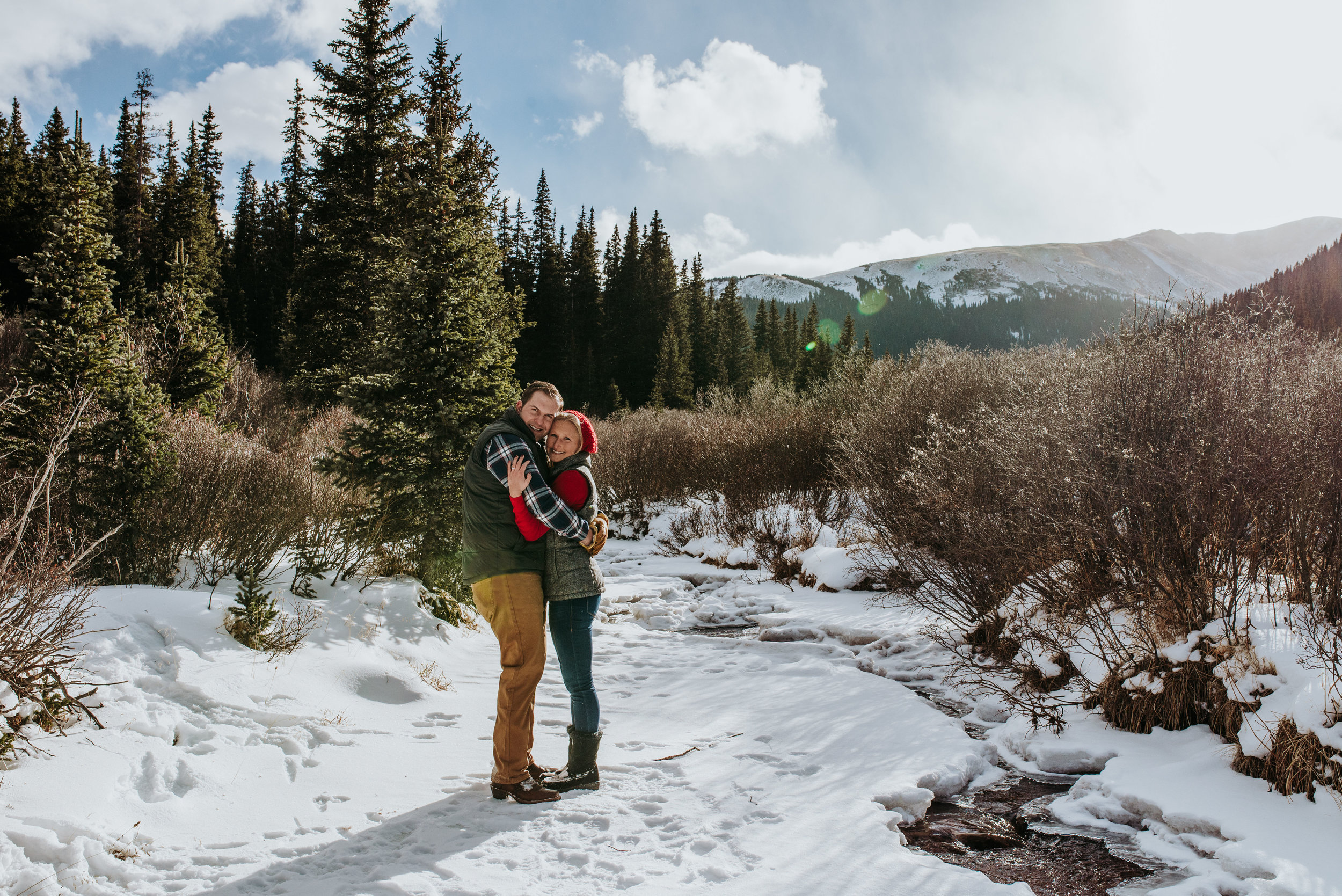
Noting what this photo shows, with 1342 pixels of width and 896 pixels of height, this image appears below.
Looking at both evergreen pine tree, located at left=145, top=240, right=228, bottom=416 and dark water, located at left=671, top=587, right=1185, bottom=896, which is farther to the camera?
evergreen pine tree, located at left=145, top=240, right=228, bottom=416

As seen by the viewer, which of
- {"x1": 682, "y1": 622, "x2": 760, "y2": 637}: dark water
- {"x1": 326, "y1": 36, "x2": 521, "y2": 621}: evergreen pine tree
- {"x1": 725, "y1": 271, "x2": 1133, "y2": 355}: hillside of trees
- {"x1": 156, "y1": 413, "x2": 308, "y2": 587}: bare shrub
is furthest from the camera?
{"x1": 725, "y1": 271, "x2": 1133, "y2": 355}: hillside of trees

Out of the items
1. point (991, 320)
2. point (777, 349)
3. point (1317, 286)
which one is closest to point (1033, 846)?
point (1317, 286)

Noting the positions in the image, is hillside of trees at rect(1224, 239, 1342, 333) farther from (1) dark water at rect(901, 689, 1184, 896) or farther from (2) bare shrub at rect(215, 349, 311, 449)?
(2) bare shrub at rect(215, 349, 311, 449)

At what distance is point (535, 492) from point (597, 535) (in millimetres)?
416

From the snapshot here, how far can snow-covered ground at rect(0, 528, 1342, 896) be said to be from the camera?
9.52 feet

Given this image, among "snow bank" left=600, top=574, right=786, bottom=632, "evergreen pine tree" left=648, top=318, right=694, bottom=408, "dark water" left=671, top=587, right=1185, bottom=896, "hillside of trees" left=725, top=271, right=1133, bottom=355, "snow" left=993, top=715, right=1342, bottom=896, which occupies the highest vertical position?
"hillside of trees" left=725, top=271, right=1133, bottom=355

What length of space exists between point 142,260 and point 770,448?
28.9 meters

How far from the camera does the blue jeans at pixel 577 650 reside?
377 cm

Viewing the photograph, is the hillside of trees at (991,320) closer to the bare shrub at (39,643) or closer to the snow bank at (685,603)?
the snow bank at (685,603)

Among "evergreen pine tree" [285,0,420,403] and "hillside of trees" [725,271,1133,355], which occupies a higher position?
"hillside of trees" [725,271,1133,355]

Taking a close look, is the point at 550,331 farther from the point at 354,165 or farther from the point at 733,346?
the point at 354,165

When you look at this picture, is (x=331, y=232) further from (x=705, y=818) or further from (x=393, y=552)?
(x=705, y=818)

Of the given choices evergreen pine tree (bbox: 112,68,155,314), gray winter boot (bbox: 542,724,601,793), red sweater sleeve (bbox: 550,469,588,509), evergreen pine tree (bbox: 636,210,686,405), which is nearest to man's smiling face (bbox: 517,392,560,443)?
red sweater sleeve (bbox: 550,469,588,509)

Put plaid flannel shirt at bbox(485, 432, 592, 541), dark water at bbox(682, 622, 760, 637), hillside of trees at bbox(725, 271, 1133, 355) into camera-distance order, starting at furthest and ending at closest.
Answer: hillside of trees at bbox(725, 271, 1133, 355), dark water at bbox(682, 622, 760, 637), plaid flannel shirt at bbox(485, 432, 592, 541)
